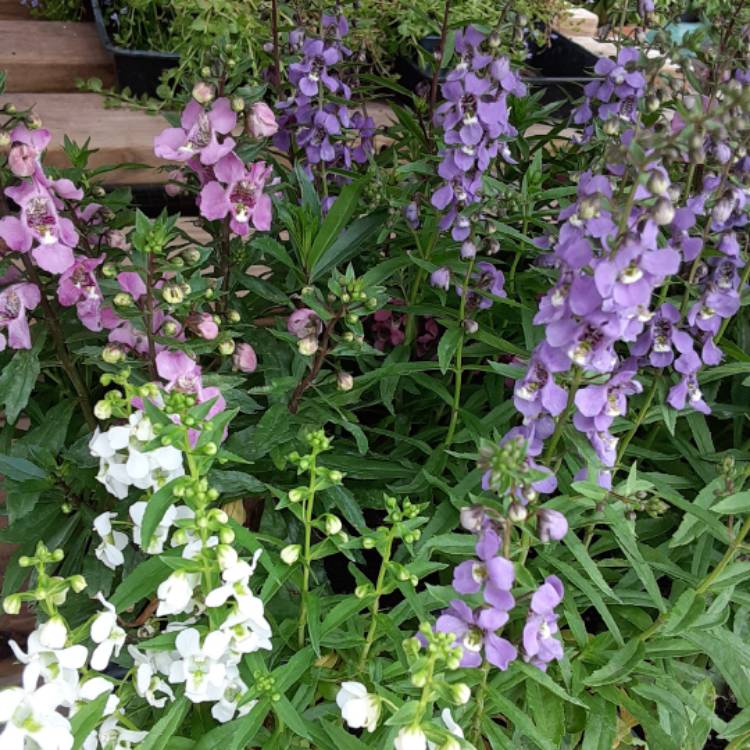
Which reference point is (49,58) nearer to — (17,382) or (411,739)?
(17,382)

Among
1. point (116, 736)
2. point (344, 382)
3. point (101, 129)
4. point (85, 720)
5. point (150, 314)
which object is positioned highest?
point (150, 314)

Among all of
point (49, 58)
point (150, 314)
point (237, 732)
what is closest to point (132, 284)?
point (150, 314)

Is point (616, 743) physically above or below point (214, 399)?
below

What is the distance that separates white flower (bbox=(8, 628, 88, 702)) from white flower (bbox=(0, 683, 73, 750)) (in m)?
0.01

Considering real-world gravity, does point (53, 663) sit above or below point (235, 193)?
below

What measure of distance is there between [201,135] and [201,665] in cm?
58

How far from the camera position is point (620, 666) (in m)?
0.93

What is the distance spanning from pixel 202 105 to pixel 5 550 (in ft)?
3.22

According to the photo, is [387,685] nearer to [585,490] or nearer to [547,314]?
[585,490]

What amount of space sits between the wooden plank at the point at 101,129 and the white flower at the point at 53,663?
5.00ft

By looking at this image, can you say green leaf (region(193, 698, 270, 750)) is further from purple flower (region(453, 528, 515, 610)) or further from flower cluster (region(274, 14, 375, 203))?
flower cluster (region(274, 14, 375, 203))

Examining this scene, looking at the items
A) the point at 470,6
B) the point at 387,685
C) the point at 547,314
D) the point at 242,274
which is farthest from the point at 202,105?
the point at 470,6

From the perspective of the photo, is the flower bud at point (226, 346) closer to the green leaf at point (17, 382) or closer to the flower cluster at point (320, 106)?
the green leaf at point (17, 382)

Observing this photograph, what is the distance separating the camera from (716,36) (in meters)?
1.00
